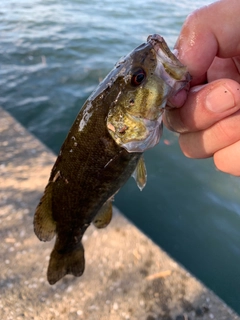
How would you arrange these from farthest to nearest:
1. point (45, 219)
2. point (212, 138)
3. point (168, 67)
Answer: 1. point (45, 219)
2. point (212, 138)
3. point (168, 67)

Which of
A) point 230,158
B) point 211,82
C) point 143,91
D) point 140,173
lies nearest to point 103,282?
point 140,173

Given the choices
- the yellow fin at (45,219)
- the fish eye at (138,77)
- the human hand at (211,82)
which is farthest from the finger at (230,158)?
the yellow fin at (45,219)

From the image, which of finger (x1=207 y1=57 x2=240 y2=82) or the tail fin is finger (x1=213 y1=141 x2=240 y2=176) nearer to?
finger (x1=207 y1=57 x2=240 y2=82)

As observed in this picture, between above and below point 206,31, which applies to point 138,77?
below

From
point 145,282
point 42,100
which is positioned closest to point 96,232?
point 145,282

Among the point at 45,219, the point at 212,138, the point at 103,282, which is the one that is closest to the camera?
the point at 212,138

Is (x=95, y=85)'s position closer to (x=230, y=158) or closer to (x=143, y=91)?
(x=230, y=158)
